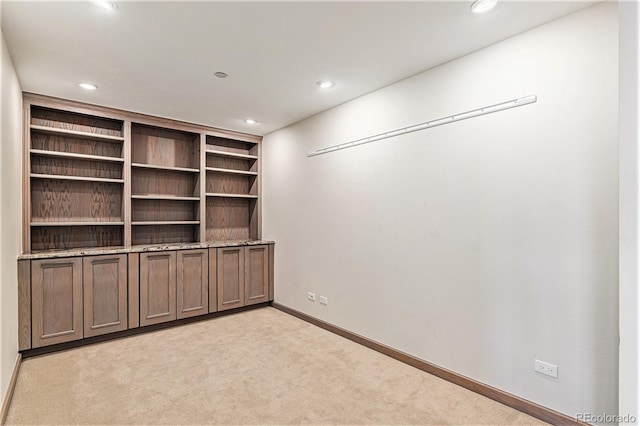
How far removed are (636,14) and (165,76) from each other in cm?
316

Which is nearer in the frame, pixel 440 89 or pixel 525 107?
pixel 525 107

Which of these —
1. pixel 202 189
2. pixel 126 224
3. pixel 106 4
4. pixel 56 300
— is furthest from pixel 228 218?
pixel 106 4

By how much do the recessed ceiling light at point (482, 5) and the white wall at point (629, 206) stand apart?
639 millimetres

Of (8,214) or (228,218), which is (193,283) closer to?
(228,218)

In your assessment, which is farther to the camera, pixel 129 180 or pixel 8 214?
pixel 129 180

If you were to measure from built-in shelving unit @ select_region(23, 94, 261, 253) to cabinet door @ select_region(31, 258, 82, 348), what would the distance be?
1.58 feet

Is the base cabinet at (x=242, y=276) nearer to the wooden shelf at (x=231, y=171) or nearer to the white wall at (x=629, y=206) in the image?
the wooden shelf at (x=231, y=171)

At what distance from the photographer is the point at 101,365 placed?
2.93 m

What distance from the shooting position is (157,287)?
385cm

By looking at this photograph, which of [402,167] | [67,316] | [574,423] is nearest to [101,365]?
[67,316]

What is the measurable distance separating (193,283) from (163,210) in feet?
3.75

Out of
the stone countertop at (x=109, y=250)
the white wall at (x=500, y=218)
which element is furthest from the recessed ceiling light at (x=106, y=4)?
Answer: the stone countertop at (x=109, y=250)

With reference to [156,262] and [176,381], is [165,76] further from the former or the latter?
[176,381]

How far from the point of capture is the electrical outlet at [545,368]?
83.1 inches
